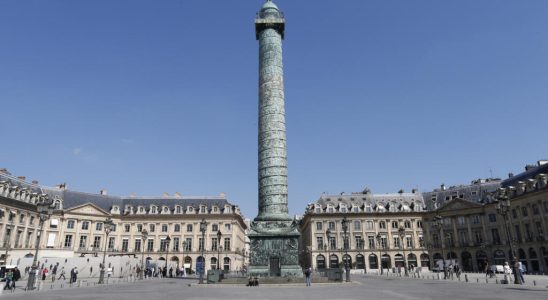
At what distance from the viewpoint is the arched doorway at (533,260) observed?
40375 mm

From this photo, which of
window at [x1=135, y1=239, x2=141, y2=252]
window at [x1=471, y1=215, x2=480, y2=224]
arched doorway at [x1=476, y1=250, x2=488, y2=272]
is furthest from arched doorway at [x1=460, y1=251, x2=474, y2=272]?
window at [x1=135, y1=239, x2=141, y2=252]

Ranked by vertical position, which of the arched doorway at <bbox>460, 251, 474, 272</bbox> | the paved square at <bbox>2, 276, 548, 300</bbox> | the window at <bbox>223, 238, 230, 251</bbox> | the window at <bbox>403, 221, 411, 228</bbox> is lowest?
the paved square at <bbox>2, 276, 548, 300</bbox>

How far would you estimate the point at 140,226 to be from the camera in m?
54.5

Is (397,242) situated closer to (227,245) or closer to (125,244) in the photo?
(227,245)

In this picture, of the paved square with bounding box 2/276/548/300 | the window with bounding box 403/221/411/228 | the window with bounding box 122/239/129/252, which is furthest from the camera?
the window with bounding box 403/221/411/228

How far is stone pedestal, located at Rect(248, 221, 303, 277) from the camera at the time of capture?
84.7ft

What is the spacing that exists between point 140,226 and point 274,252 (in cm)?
3456

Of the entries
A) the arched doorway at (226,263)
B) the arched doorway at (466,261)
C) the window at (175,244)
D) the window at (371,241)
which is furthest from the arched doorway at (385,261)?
the window at (175,244)

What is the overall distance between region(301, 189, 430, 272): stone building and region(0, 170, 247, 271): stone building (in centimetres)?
1237

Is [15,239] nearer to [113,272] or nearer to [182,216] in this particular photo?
[113,272]

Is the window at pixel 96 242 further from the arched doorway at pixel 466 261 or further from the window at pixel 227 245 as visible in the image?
the arched doorway at pixel 466 261

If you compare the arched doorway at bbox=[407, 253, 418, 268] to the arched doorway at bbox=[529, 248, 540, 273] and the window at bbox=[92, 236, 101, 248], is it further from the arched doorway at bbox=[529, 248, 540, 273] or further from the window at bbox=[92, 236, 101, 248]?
the window at bbox=[92, 236, 101, 248]

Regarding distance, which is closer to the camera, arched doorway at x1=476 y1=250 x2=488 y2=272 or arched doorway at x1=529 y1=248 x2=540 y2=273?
arched doorway at x1=529 y1=248 x2=540 y2=273

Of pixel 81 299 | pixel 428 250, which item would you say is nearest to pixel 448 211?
pixel 428 250
